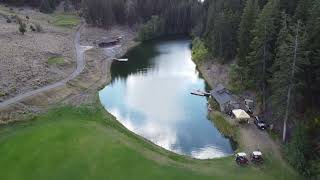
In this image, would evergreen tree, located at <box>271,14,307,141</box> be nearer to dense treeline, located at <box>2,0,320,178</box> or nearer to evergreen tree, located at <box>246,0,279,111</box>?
dense treeline, located at <box>2,0,320,178</box>

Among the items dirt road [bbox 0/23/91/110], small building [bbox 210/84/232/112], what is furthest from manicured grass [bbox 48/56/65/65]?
small building [bbox 210/84/232/112]

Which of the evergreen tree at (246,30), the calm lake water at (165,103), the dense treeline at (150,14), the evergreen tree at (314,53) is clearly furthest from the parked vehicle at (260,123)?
the dense treeline at (150,14)

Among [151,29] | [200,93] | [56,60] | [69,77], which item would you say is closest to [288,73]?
[200,93]

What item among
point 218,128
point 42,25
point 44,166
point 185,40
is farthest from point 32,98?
point 185,40

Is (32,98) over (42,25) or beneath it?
beneath

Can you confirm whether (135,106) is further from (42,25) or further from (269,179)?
(42,25)

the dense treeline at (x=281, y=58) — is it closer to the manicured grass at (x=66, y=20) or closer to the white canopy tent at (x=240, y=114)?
the white canopy tent at (x=240, y=114)
